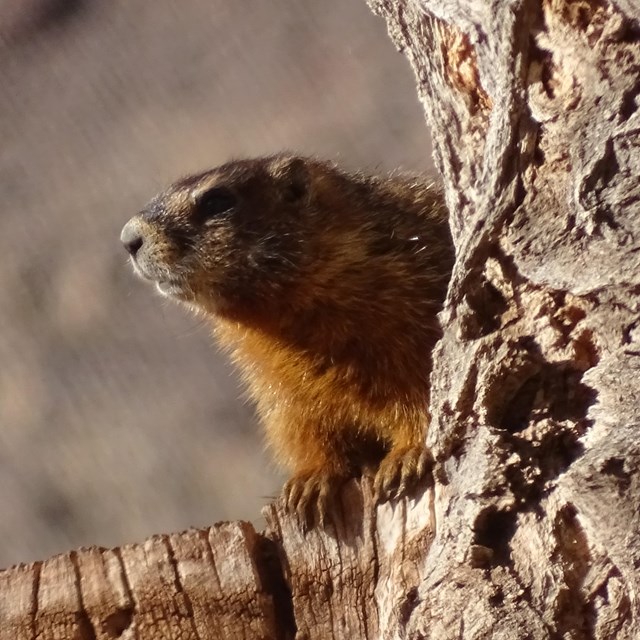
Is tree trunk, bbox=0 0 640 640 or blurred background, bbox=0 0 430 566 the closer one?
tree trunk, bbox=0 0 640 640

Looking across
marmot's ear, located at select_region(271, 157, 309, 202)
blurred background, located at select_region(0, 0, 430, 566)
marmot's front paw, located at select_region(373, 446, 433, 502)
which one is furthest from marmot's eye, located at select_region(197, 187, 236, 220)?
marmot's front paw, located at select_region(373, 446, 433, 502)

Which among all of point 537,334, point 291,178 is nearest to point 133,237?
point 291,178

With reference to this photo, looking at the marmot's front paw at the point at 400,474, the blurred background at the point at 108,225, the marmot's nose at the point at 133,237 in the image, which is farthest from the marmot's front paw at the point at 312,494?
the blurred background at the point at 108,225

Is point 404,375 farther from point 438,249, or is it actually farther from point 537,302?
point 537,302

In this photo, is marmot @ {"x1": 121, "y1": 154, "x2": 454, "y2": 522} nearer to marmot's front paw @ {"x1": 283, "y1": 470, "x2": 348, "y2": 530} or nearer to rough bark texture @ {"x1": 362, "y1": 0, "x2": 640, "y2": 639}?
marmot's front paw @ {"x1": 283, "y1": 470, "x2": 348, "y2": 530}

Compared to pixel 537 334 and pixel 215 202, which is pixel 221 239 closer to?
pixel 215 202

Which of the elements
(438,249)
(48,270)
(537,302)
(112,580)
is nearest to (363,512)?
(112,580)
